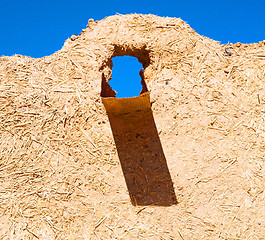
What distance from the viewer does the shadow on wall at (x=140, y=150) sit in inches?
189

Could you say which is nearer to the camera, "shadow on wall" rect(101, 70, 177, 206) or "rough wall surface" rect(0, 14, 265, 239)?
"rough wall surface" rect(0, 14, 265, 239)

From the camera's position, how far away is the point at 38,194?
4742mm

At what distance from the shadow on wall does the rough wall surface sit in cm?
13

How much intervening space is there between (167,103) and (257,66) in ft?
6.57

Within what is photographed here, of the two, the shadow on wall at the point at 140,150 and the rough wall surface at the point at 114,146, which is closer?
the rough wall surface at the point at 114,146

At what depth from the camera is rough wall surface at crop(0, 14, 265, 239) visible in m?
4.59

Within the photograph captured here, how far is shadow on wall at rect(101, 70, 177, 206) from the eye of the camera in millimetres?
4801

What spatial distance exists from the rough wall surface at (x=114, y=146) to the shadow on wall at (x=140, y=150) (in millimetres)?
132

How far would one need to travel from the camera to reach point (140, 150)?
5199 mm

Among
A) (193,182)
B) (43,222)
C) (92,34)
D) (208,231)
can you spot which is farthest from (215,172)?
(92,34)

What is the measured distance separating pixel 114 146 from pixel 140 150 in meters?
0.49

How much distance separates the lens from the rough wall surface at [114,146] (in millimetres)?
4594

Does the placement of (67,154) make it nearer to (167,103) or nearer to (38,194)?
(38,194)

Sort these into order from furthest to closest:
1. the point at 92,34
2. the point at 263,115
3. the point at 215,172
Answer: the point at 92,34 < the point at 263,115 < the point at 215,172
